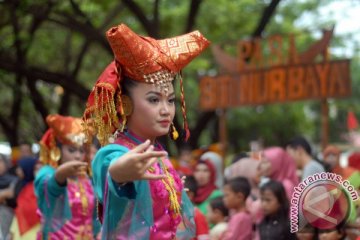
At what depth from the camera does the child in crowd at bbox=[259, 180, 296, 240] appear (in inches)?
220

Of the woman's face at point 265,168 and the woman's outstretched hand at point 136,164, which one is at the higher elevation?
the woman's outstretched hand at point 136,164

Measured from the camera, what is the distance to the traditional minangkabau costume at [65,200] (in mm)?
5471

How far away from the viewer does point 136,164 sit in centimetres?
290

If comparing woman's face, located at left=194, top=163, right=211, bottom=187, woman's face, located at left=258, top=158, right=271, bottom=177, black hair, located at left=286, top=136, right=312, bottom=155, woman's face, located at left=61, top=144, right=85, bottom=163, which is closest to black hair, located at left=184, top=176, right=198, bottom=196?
woman's face, located at left=194, top=163, right=211, bottom=187

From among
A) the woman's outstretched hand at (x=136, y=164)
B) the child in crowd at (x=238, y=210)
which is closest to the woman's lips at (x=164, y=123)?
the woman's outstretched hand at (x=136, y=164)

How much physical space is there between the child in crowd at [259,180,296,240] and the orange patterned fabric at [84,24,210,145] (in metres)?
2.33

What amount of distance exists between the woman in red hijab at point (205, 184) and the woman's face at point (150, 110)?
3858mm

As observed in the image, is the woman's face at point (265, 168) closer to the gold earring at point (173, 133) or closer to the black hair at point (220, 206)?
the black hair at point (220, 206)

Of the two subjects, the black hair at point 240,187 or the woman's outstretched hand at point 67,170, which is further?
the black hair at point 240,187

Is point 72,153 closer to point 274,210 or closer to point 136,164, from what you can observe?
point 274,210

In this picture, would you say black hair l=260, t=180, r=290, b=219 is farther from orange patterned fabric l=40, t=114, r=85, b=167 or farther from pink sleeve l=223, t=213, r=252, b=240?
orange patterned fabric l=40, t=114, r=85, b=167

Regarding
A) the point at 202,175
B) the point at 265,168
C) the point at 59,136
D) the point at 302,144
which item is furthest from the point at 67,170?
the point at 302,144

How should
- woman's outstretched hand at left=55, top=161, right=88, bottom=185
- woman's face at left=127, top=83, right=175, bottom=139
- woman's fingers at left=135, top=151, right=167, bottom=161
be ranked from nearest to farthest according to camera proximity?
woman's fingers at left=135, top=151, right=167, bottom=161 → woman's face at left=127, top=83, right=175, bottom=139 → woman's outstretched hand at left=55, top=161, right=88, bottom=185

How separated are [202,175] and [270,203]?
81.5 inches
